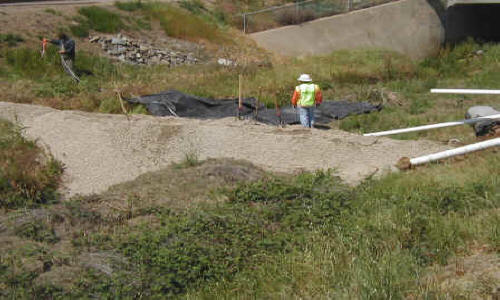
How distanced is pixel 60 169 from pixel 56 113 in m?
2.50

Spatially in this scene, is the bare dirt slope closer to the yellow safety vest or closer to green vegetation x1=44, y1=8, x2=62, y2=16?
the yellow safety vest

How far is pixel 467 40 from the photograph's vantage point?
26.1m

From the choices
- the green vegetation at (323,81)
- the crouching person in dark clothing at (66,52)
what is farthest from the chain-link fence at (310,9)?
the crouching person in dark clothing at (66,52)

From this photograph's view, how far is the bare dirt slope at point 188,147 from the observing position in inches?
434

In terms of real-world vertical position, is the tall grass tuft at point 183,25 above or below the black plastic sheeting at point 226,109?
above

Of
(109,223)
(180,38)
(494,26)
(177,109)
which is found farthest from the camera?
(494,26)

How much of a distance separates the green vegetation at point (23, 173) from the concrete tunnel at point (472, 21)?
1994 centimetres

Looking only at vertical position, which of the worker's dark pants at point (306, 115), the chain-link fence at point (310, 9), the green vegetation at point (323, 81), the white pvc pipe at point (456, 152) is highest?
the chain-link fence at point (310, 9)

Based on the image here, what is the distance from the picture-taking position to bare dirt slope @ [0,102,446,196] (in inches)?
434

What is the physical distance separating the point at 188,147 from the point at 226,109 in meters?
4.45

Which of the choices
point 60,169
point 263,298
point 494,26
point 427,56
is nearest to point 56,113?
point 60,169

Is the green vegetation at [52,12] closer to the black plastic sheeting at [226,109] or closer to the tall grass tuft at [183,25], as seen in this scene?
the tall grass tuft at [183,25]

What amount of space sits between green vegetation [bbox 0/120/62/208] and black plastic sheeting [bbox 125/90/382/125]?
3.62m

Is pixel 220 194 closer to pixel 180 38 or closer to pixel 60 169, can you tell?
pixel 60 169
